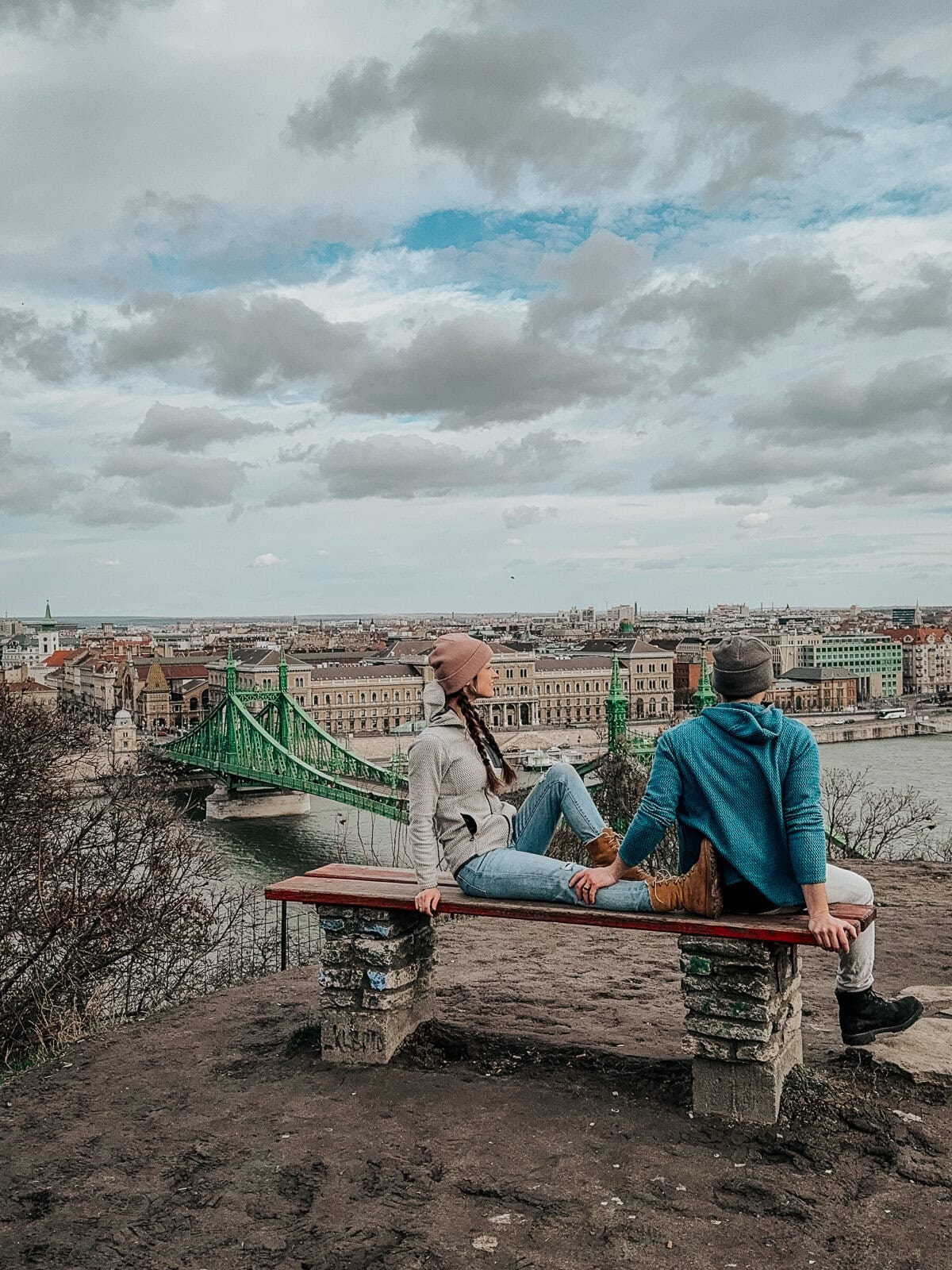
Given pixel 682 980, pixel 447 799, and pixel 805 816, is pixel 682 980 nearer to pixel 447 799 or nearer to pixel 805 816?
pixel 805 816

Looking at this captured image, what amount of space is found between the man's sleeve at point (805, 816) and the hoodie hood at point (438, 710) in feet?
3.16

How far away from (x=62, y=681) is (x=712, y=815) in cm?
8937

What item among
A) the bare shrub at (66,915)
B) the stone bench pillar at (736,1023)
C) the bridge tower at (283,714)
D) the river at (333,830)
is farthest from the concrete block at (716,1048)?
the bridge tower at (283,714)

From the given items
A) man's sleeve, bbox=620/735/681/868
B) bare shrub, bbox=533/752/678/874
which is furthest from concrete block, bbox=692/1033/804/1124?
bare shrub, bbox=533/752/678/874

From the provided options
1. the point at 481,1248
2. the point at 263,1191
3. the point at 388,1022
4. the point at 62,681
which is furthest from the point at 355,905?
the point at 62,681

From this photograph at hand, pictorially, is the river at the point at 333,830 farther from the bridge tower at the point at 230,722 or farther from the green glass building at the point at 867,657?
the green glass building at the point at 867,657

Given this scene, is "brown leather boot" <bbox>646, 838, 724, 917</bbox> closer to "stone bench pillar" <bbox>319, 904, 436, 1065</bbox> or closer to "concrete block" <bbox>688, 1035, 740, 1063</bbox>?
"concrete block" <bbox>688, 1035, 740, 1063</bbox>

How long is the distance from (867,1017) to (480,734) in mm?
1353

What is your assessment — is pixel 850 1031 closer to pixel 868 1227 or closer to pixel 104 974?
pixel 868 1227

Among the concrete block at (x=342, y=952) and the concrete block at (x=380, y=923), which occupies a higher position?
the concrete block at (x=380, y=923)

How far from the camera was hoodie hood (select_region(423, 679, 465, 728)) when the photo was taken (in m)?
3.59

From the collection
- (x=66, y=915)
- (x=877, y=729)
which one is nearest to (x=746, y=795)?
(x=66, y=915)

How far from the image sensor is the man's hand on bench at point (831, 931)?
2992mm

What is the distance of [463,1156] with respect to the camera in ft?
9.91
